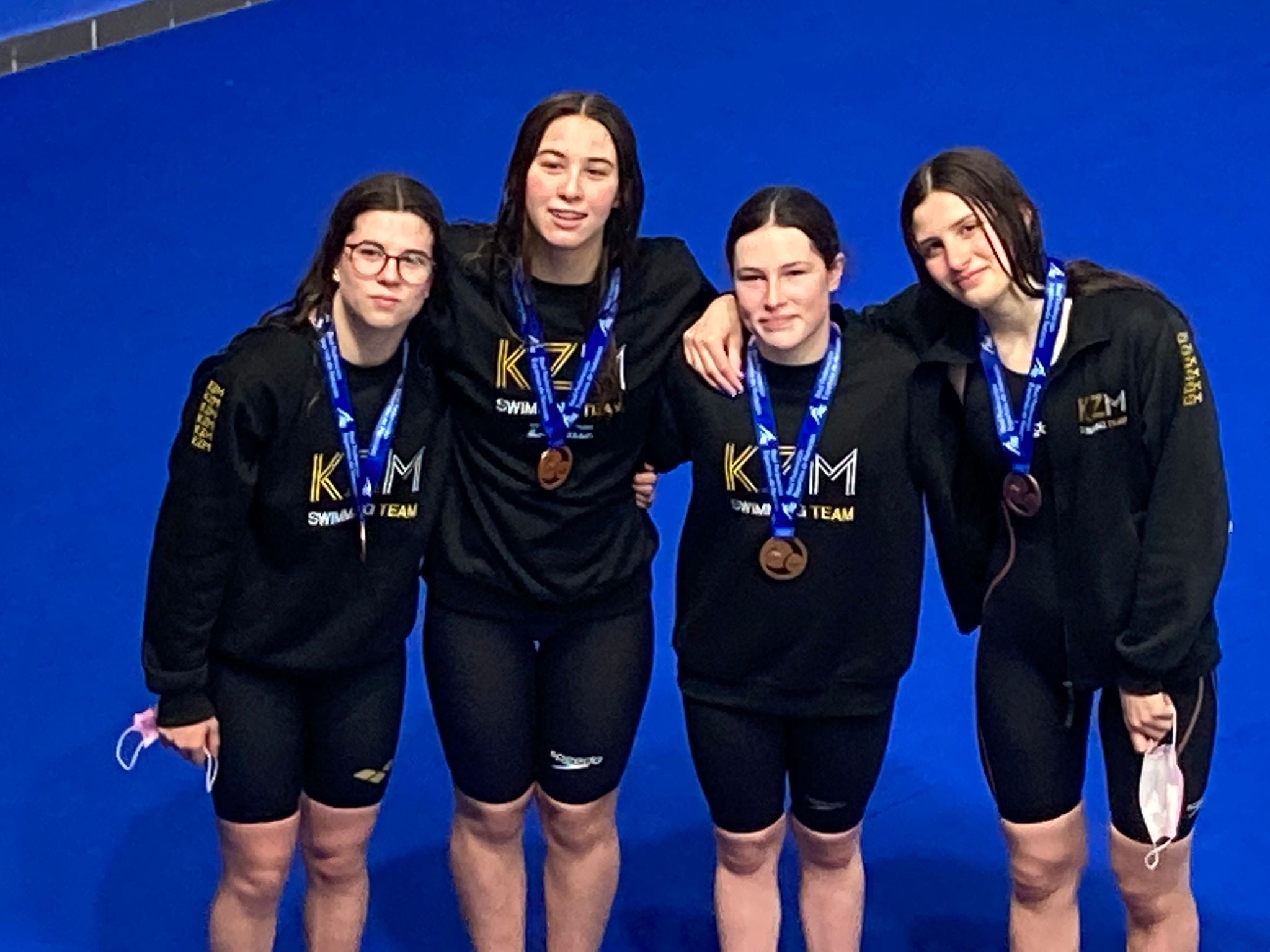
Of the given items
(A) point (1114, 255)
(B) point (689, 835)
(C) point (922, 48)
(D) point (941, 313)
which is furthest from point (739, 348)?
(C) point (922, 48)

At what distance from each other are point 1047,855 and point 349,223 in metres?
1.90

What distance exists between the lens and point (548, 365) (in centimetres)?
384

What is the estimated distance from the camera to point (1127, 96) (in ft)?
28.5

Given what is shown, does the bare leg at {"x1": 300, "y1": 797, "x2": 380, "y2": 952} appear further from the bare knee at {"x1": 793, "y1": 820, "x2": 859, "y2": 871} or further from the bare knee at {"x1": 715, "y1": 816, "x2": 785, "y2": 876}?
the bare knee at {"x1": 793, "y1": 820, "x2": 859, "y2": 871}

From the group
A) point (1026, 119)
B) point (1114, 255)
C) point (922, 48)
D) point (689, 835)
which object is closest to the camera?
point (689, 835)

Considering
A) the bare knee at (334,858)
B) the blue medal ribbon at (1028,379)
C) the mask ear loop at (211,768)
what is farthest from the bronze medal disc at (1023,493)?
the mask ear loop at (211,768)

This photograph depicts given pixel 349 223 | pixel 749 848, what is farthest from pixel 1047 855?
pixel 349 223

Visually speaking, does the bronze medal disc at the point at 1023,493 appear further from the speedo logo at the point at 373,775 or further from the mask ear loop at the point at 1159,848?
the speedo logo at the point at 373,775

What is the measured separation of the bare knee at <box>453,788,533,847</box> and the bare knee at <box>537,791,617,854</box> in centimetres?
6

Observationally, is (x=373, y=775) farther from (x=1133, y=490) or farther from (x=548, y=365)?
(x=1133, y=490)

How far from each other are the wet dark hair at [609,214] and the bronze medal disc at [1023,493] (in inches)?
31.8

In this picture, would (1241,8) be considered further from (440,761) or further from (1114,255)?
(440,761)

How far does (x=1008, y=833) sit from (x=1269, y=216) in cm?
447

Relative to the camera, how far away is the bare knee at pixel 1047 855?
3.92 metres
